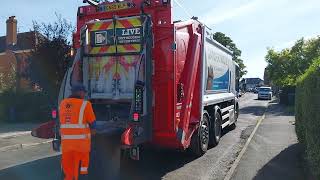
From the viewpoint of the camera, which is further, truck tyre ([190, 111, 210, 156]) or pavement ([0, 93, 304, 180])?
truck tyre ([190, 111, 210, 156])

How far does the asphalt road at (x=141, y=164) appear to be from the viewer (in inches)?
313

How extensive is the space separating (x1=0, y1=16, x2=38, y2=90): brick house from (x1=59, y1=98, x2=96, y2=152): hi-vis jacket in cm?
1409

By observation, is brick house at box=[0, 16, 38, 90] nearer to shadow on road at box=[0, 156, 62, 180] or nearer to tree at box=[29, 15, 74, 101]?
tree at box=[29, 15, 74, 101]

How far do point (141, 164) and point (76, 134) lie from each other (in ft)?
→ 10.1

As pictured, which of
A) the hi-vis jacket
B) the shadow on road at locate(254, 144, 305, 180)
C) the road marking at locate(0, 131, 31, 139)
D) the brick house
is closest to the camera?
the hi-vis jacket

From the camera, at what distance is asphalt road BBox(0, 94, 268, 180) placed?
26.1 feet

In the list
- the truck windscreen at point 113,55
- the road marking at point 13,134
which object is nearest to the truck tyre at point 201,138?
the truck windscreen at point 113,55

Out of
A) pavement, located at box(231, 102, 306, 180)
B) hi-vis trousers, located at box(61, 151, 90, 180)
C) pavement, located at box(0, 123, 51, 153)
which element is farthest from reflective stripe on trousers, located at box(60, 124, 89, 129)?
pavement, located at box(0, 123, 51, 153)

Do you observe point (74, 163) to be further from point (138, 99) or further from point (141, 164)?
point (141, 164)

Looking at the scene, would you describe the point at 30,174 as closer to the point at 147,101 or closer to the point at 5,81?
the point at 147,101

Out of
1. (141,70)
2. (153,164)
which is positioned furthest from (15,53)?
(141,70)

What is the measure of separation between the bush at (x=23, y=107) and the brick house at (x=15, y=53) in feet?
2.51

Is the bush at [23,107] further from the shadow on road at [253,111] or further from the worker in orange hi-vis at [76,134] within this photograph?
the worker in orange hi-vis at [76,134]

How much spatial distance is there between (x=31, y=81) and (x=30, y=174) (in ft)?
40.1
